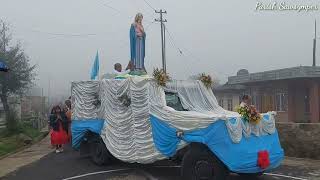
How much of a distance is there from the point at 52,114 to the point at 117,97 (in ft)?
16.0

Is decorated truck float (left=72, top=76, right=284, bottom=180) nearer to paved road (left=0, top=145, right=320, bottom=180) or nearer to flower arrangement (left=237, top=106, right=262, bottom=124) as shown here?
flower arrangement (left=237, top=106, right=262, bottom=124)

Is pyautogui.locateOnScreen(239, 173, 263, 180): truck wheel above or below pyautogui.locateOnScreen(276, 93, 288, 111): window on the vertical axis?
below

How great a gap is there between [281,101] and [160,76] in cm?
2915

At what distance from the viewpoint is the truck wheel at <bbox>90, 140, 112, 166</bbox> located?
1281cm

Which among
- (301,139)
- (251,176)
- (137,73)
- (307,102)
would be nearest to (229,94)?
(307,102)

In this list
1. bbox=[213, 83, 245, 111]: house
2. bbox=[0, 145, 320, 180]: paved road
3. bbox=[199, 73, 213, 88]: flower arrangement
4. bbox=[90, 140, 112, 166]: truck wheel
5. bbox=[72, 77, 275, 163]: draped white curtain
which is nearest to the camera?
bbox=[72, 77, 275, 163]: draped white curtain

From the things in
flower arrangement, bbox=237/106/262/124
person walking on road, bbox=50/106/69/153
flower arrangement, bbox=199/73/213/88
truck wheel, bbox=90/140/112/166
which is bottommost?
truck wheel, bbox=90/140/112/166

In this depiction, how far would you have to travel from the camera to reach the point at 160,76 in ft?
37.1

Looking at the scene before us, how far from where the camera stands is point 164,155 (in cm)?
1073

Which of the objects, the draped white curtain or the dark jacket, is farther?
the dark jacket

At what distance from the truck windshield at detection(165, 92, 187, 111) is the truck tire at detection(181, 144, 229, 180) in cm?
172

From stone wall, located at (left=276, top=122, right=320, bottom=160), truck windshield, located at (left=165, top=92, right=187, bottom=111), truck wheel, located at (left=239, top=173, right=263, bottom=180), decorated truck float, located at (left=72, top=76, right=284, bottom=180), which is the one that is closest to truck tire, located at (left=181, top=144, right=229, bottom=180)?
decorated truck float, located at (left=72, top=76, right=284, bottom=180)

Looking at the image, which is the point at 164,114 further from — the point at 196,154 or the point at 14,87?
the point at 14,87

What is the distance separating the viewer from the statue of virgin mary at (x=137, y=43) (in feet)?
44.3
